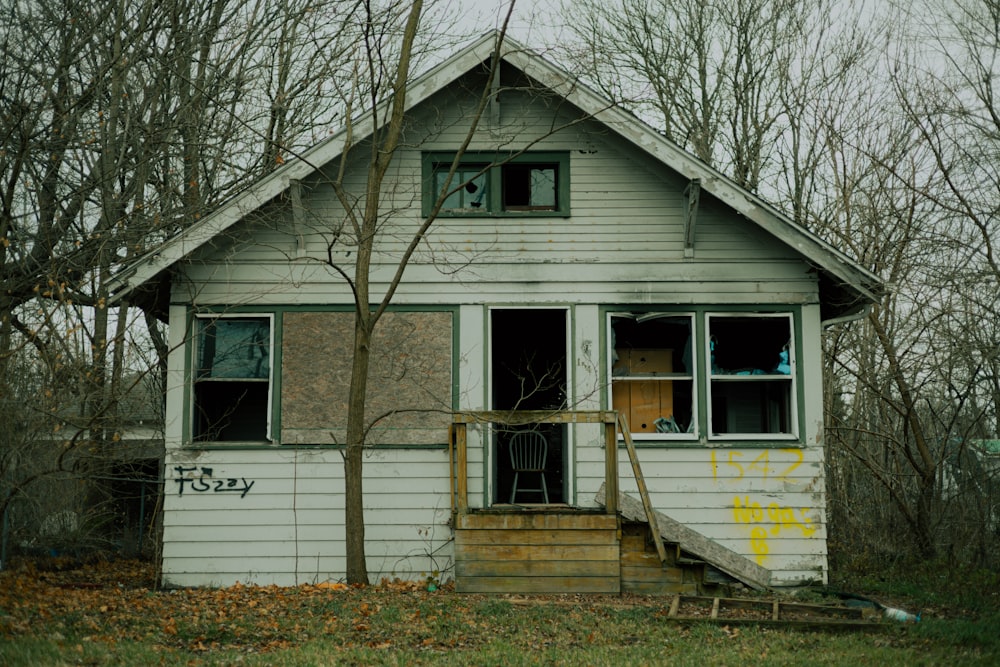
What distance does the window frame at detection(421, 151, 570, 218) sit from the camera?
39.5 feet

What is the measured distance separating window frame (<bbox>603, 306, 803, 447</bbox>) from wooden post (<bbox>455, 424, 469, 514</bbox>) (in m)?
1.82

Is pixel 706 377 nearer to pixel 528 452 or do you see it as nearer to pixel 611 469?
pixel 611 469

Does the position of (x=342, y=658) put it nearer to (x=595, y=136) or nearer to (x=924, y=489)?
(x=595, y=136)

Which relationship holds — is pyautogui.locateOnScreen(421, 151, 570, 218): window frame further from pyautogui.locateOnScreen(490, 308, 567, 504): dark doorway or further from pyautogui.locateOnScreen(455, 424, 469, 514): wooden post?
pyautogui.locateOnScreen(455, 424, 469, 514): wooden post

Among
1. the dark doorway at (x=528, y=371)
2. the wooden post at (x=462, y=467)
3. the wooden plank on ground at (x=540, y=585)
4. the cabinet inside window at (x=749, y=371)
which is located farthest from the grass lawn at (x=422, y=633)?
the dark doorway at (x=528, y=371)

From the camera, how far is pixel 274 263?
39.1 feet

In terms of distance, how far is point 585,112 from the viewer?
38.3 ft

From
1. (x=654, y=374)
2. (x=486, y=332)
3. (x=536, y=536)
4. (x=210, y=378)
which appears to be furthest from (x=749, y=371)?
(x=210, y=378)

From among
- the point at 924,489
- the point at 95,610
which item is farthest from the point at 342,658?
the point at 924,489

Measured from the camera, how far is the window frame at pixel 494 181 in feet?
39.5

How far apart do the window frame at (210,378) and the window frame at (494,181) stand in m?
2.30

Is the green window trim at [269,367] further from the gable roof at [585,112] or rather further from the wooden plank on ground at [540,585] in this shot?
the wooden plank on ground at [540,585]

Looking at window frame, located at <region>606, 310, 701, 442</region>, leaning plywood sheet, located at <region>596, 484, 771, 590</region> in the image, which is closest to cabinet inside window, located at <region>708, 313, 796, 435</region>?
window frame, located at <region>606, 310, 701, 442</region>

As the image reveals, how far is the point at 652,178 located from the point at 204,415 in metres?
5.98
